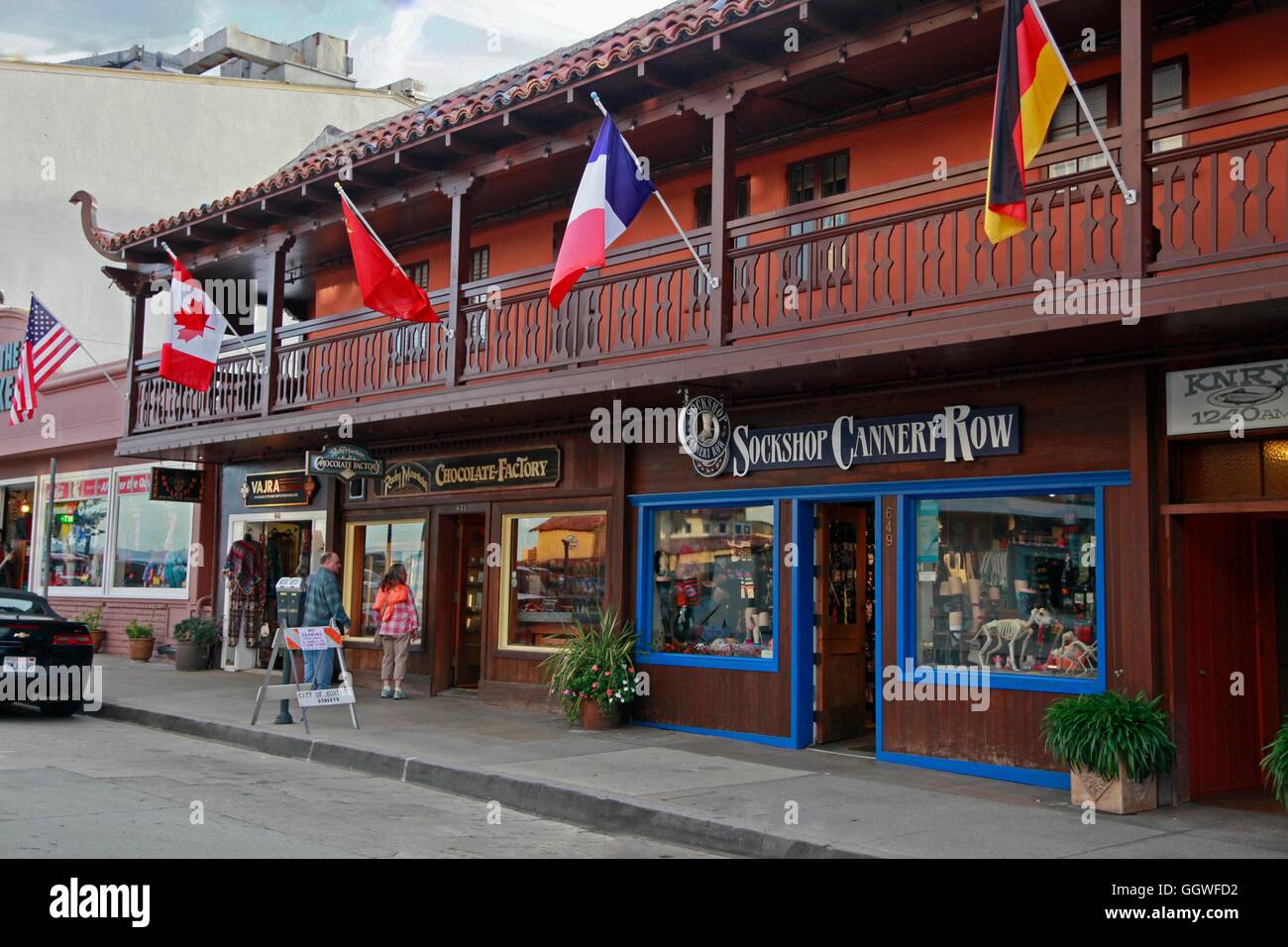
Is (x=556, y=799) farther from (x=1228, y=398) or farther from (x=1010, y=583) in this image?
(x=1228, y=398)

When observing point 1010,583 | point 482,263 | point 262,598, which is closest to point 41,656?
point 262,598

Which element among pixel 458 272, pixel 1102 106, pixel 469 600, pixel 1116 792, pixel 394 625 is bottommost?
pixel 1116 792

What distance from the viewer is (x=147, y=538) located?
21938mm

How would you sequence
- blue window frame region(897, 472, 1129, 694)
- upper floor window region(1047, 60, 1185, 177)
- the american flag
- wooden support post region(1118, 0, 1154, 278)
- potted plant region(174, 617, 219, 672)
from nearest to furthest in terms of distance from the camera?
wooden support post region(1118, 0, 1154, 278), blue window frame region(897, 472, 1129, 694), upper floor window region(1047, 60, 1185, 177), potted plant region(174, 617, 219, 672), the american flag

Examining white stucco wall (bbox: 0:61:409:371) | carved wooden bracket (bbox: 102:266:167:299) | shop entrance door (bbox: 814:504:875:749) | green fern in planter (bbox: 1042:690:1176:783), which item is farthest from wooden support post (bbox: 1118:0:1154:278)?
white stucco wall (bbox: 0:61:409:371)

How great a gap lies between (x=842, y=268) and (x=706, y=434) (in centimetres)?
231

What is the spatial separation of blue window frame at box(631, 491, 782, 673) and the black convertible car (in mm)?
6442

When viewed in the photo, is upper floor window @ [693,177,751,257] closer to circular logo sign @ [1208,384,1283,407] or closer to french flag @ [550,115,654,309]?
french flag @ [550,115,654,309]

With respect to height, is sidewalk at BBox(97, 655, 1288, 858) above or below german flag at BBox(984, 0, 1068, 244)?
below

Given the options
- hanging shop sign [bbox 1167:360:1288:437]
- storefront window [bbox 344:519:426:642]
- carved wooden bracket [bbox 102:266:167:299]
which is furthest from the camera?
carved wooden bracket [bbox 102:266:167:299]

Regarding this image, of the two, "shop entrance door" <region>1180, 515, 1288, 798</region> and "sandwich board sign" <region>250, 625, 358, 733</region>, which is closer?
"shop entrance door" <region>1180, 515, 1288, 798</region>

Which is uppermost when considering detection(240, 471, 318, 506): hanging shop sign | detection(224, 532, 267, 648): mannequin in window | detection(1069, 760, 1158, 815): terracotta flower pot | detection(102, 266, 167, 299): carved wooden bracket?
detection(102, 266, 167, 299): carved wooden bracket

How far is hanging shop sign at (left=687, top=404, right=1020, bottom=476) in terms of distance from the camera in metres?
10.6
